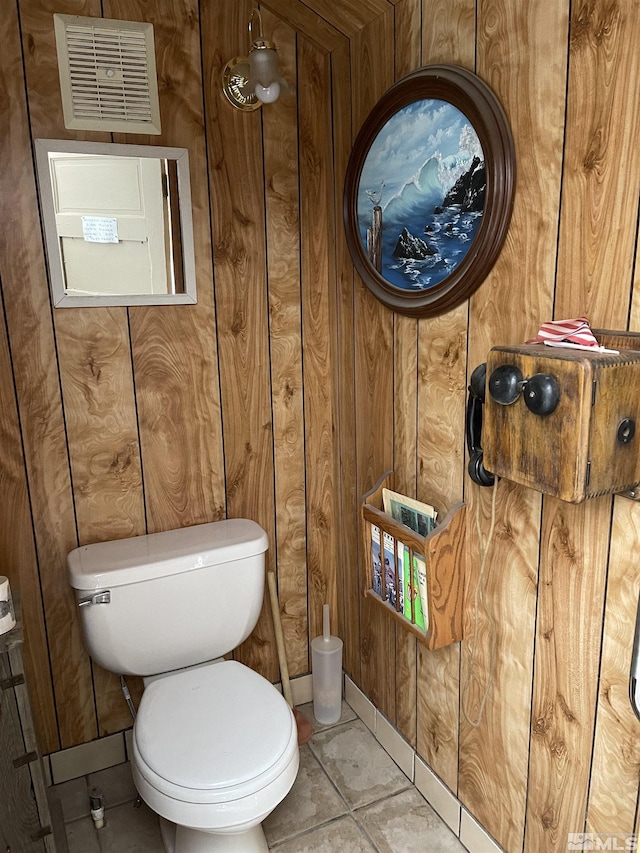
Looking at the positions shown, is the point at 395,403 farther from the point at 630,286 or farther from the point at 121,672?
the point at 121,672

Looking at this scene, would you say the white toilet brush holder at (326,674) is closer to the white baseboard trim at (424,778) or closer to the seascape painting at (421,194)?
the white baseboard trim at (424,778)

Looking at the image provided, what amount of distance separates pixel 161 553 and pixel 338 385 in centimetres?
76

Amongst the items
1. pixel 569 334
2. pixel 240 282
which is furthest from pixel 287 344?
pixel 569 334

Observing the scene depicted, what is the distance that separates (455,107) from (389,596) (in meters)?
1.19

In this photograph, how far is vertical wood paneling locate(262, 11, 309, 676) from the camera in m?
1.90

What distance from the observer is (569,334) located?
1.14 meters

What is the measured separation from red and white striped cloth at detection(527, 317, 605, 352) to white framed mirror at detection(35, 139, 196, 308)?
1057 millimetres

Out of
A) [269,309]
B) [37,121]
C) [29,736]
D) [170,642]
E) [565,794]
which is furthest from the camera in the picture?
[269,309]

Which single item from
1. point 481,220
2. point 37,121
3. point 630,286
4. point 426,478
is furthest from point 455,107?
point 37,121

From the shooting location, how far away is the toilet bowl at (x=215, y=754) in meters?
1.38

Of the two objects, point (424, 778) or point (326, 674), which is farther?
point (326, 674)

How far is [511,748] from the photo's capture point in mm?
1500

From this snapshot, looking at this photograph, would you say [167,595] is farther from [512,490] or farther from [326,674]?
[512,490]

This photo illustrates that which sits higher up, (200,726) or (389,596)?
(389,596)
